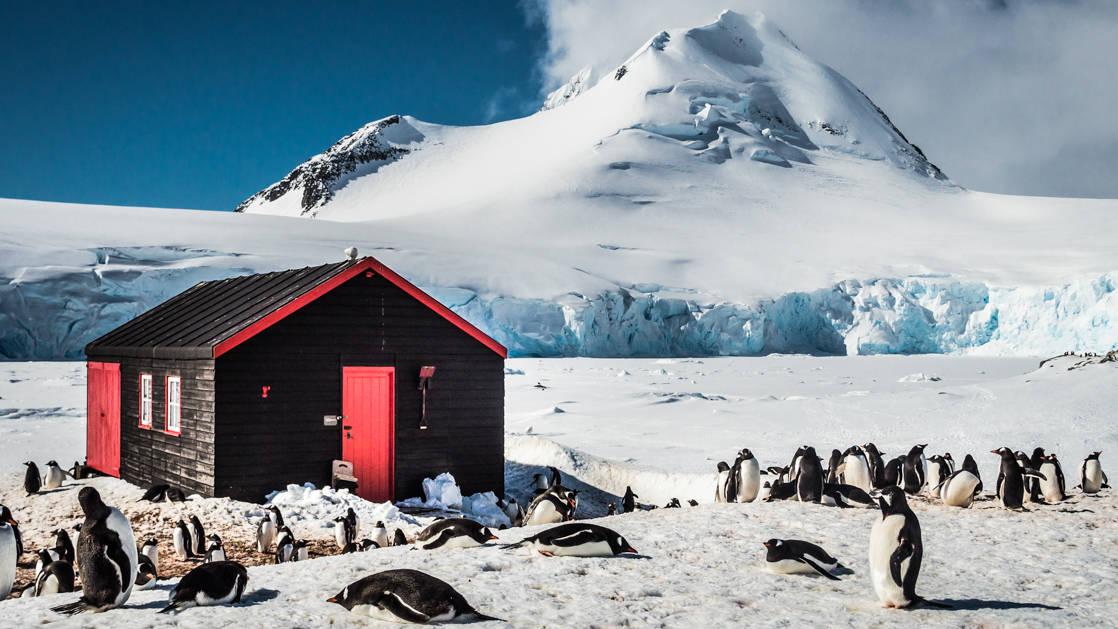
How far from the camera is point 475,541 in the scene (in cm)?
807

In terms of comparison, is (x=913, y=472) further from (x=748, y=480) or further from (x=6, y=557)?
(x=6, y=557)

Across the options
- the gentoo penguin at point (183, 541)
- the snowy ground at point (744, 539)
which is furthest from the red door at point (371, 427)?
the gentoo penguin at point (183, 541)

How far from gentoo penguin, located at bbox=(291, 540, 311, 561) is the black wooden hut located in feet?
9.25

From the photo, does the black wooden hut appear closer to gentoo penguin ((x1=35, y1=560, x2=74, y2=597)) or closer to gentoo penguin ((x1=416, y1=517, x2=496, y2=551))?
gentoo penguin ((x1=35, y1=560, x2=74, y2=597))

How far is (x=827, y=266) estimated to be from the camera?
64.2 metres

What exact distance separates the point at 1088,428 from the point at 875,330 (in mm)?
38671

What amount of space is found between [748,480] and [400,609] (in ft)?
22.1

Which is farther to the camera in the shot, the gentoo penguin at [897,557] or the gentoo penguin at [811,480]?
the gentoo penguin at [811,480]

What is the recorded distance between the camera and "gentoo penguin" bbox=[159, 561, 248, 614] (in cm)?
591

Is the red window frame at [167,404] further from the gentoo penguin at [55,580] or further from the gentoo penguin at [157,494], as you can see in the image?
the gentoo penguin at [55,580]

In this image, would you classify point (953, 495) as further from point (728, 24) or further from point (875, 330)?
point (728, 24)

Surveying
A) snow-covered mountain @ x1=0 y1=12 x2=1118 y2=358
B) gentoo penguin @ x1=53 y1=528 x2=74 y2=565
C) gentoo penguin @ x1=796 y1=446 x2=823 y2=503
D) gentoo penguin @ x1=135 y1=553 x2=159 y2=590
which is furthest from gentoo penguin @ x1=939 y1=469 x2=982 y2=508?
snow-covered mountain @ x1=0 y1=12 x2=1118 y2=358

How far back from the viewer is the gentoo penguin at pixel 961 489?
10.2 meters

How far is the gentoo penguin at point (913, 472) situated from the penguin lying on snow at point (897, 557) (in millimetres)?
6013
